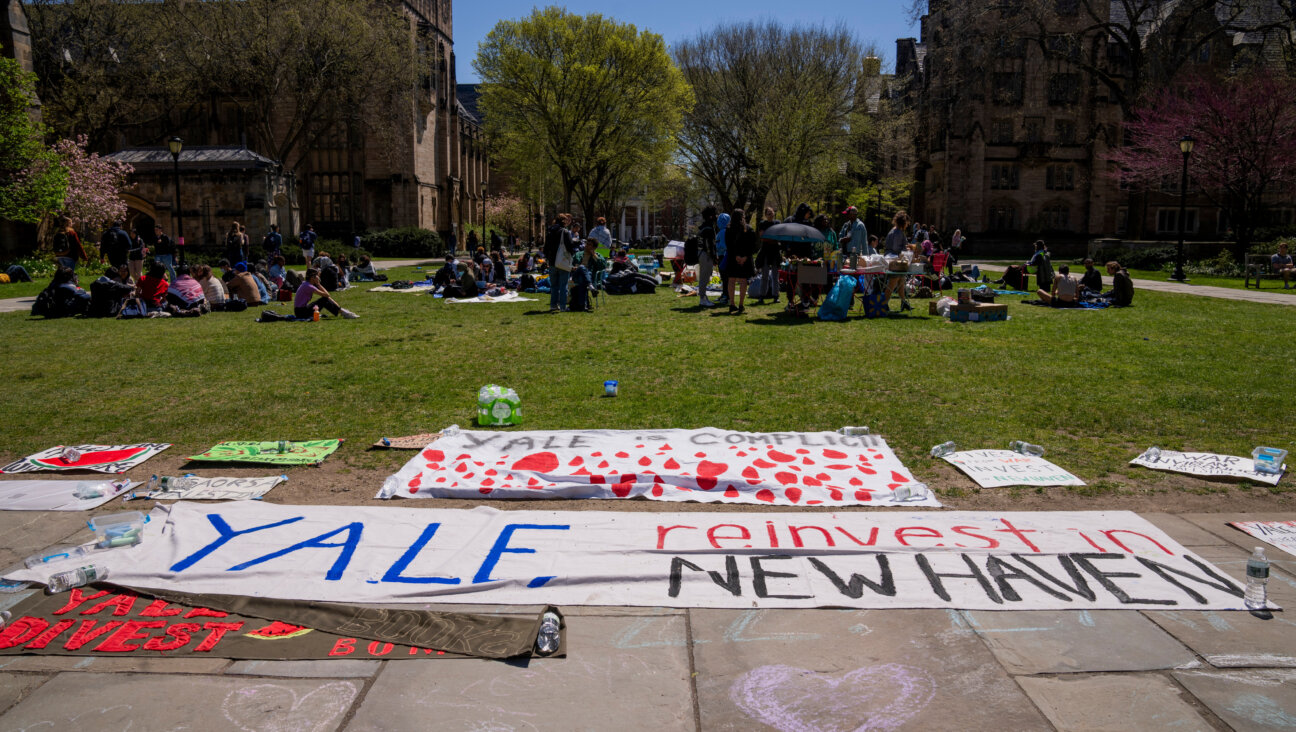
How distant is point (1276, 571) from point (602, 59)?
130 ft

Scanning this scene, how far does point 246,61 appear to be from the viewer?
36.0 meters

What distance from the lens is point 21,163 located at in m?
25.7

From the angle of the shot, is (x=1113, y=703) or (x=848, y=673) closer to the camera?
(x=1113, y=703)

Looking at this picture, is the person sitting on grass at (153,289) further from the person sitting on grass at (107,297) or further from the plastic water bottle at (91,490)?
the plastic water bottle at (91,490)

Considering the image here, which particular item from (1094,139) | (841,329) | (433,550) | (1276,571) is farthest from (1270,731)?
(1094,139)

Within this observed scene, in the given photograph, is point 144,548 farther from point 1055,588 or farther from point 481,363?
point 481,363

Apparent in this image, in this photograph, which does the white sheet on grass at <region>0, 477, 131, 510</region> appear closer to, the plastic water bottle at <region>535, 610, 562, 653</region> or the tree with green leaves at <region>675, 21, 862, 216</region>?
the plastic water bottle at <region>535, 610, 562, 653</region>

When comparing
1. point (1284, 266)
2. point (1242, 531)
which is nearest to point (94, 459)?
point (1242, 531)

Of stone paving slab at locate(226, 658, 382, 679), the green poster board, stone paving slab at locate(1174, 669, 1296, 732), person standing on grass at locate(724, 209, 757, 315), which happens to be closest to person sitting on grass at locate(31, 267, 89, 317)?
the green poster board

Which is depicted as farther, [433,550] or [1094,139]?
[1094,139]

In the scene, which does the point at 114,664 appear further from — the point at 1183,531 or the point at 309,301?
the point at 309,301

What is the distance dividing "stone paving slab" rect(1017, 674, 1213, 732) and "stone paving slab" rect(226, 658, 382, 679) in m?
2.74

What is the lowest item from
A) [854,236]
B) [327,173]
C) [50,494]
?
[50,494]

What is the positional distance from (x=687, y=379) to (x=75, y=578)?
21.1 ft
